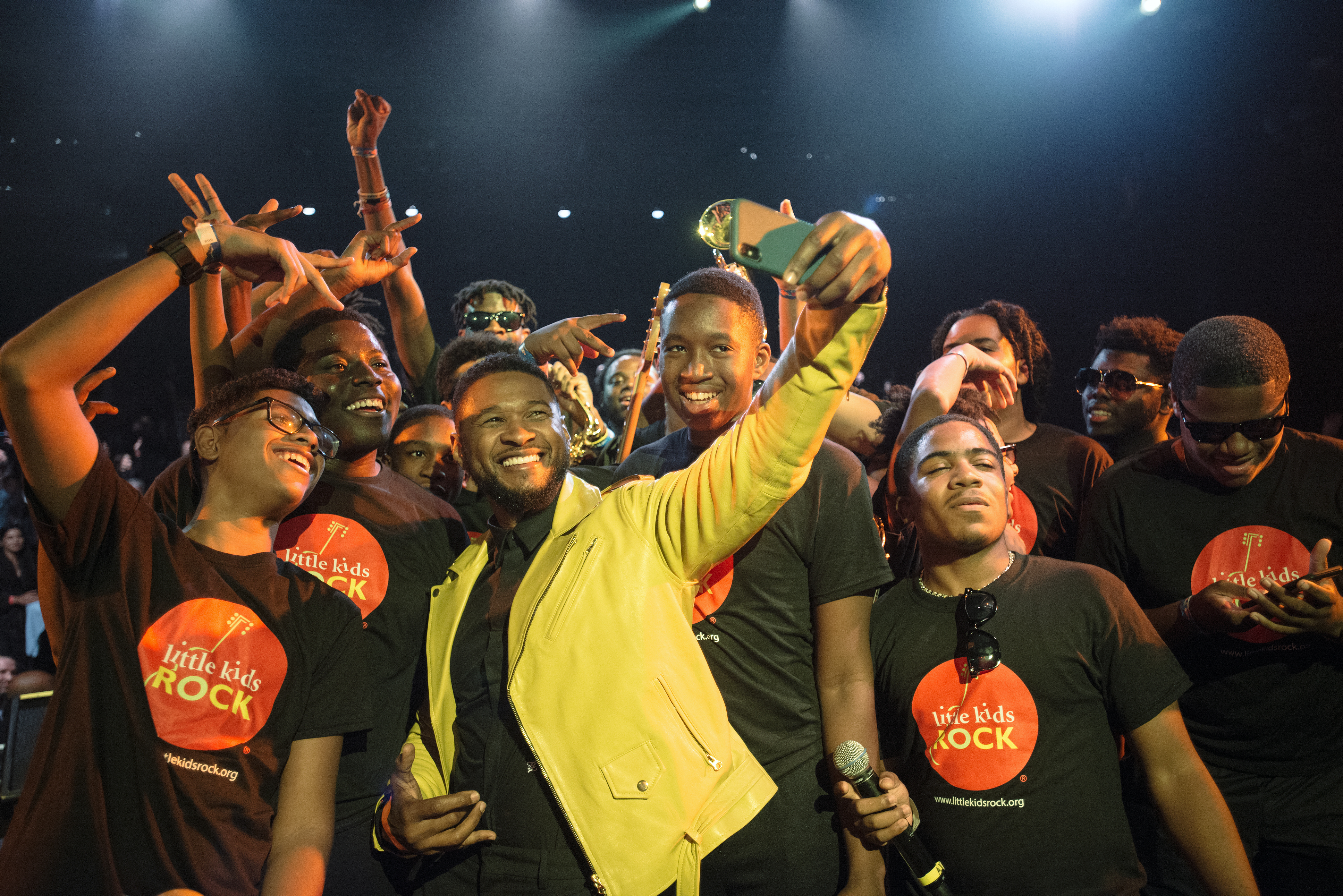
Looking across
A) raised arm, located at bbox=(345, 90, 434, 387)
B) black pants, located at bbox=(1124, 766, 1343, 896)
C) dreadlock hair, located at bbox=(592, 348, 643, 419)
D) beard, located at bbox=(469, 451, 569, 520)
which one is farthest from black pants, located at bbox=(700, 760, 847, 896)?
dreadlock hair, located at bbox=(592, 348, 643, 419)

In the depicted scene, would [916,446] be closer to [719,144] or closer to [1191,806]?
[1191,806]

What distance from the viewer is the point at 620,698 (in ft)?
6.24

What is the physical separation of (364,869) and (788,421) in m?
1.87

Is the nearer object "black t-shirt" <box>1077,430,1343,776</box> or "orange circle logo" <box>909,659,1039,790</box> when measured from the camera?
"orange circle logo" <box>909,659,1039,790</box>

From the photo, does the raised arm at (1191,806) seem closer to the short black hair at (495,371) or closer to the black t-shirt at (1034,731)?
the black t-shirt at (1034,731)

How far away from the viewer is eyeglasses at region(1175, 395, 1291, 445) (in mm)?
2898

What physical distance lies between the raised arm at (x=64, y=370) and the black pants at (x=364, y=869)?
123 cm

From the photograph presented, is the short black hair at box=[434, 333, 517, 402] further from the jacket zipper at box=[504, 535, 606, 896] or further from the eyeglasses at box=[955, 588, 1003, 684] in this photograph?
the eyeglasses at box=[955, 588, 1003, 684]

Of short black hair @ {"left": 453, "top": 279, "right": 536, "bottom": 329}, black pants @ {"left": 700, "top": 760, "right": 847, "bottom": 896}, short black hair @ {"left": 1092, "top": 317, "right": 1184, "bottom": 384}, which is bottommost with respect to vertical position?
black pants @ {"left": 700, "top": 760, "right": 847, "bottom": 896}

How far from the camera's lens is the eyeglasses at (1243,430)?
2.90 metres

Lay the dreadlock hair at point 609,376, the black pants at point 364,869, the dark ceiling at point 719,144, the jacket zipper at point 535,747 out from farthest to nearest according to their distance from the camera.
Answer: the dark ceiling at point 719,144, the dreadlock hair at point 609,376, the black pants at point 364,869, the jacket zipper at point 535,747

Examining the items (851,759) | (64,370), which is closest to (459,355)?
(64,370)

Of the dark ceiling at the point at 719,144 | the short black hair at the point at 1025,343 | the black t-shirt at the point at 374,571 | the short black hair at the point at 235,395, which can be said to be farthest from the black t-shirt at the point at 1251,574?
the dark ceiling at the point at 719,144

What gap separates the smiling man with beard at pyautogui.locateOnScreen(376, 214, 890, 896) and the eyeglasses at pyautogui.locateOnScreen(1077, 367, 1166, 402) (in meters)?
3.02
